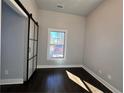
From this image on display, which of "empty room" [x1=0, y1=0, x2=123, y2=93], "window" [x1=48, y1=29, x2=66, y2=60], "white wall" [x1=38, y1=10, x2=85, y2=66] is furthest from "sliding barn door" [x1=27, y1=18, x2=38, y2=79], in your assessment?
"window" [x1=48, y1=29, x2=66, y2=60]

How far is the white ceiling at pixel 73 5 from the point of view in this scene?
12.7 ft

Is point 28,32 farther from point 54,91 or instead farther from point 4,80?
point 54,91

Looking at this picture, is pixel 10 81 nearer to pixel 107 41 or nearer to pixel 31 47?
pixel 31 47

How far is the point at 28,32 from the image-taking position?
2.98m

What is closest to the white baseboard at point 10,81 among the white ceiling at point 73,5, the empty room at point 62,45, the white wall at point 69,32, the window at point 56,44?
the empty room at point 62,45

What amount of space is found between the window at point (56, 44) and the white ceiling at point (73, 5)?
1.07 m

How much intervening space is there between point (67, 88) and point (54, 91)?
1.41ft

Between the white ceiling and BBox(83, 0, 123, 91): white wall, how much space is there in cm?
29

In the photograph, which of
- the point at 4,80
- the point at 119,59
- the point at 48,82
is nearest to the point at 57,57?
the point at 48,82

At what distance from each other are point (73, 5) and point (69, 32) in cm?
140

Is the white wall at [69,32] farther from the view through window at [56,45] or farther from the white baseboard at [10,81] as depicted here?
the white baseboard at [10,81]

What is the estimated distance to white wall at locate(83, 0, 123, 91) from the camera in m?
2.76

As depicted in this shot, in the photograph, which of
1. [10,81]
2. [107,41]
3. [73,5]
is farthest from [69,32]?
[10,81]

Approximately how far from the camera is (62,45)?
5.18m
